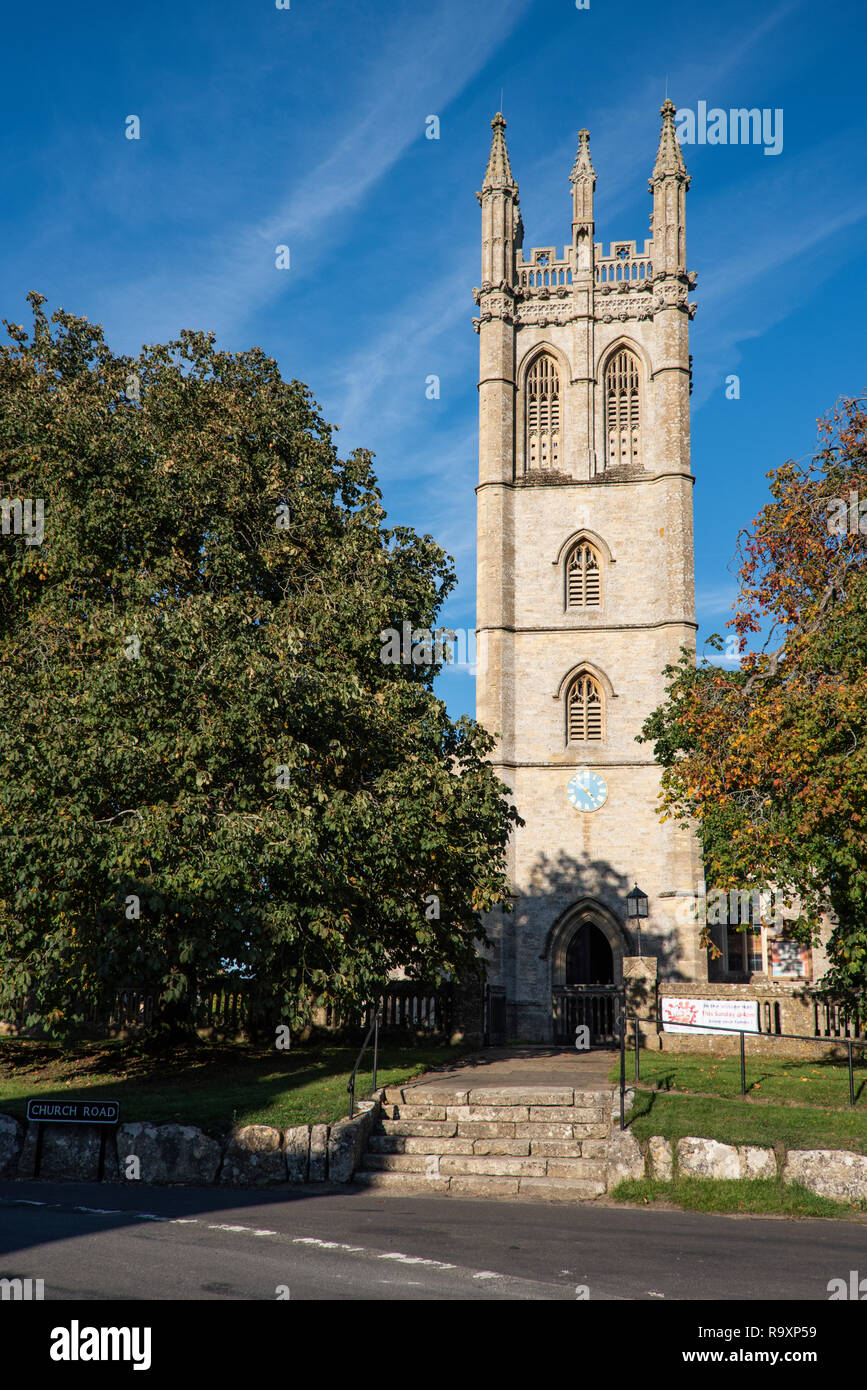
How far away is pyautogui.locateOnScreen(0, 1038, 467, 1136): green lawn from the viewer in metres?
14.4

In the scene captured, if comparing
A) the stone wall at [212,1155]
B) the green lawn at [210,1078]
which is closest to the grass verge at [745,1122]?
the stone wall at [212,1155]

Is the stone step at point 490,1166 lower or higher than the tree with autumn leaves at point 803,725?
lower

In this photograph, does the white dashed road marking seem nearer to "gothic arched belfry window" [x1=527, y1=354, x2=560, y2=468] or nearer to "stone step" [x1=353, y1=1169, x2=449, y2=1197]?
"stone step" [x1=353, y1=1169, x2=449, y2=1197]

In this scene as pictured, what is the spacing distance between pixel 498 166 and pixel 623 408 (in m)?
10.3

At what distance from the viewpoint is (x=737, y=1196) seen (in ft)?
39.0

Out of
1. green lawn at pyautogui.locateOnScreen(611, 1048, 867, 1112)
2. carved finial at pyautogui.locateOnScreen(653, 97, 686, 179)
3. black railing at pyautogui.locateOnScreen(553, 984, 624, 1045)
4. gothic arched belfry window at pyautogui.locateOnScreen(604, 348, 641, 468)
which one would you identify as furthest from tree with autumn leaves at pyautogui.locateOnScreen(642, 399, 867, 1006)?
carved finial at pyautogui.locateOnScreen(653, 97, 686, 179)

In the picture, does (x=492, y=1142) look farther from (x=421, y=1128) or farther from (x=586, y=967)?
(x=586, y=967)

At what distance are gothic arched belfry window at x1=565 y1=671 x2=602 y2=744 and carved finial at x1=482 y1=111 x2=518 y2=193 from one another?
17811 mm

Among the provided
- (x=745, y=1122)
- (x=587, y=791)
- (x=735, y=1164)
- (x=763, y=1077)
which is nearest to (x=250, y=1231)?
(x=735, y=1164)

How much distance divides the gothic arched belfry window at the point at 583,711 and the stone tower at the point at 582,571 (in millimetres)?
47

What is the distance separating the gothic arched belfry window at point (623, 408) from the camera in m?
37.1

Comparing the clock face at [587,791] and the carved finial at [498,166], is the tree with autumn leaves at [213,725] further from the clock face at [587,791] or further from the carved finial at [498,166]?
the carved finial at [498,166]
